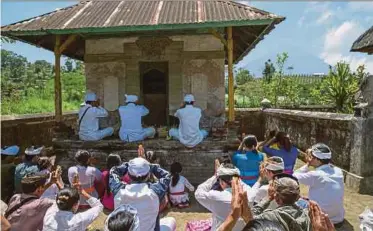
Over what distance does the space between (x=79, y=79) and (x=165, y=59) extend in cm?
1988

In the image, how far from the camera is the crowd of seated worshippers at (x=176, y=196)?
283 cm

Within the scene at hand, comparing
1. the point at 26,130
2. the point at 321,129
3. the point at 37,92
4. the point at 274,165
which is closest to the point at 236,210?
the point at 274,165

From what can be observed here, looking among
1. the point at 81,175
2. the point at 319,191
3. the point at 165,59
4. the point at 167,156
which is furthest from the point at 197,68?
the point at 319,191

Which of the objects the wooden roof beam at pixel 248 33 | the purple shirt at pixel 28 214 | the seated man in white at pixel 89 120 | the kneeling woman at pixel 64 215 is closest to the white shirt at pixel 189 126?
the seated man in white at pixel 89 120

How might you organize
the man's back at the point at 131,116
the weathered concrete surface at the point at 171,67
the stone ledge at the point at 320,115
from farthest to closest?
the weathered concrete surface at the point at 171,67, the stone ledge at the point at 320,115, the man's back at the point at 131,116

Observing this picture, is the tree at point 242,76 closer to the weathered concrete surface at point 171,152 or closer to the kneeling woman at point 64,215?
the weathered concrete surface at point 171,152

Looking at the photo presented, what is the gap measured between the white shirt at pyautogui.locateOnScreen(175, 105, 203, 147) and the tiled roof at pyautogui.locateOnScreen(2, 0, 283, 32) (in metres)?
1.88

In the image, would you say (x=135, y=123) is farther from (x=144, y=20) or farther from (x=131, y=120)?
(x=144, y=20)

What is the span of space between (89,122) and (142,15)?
2.89 metres

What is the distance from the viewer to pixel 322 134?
10.0 m

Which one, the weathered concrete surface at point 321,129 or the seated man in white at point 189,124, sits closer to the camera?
the seated man in white at point 189,124

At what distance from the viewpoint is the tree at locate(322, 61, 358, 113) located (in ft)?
62.6

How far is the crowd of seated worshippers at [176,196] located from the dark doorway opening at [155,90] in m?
4.63

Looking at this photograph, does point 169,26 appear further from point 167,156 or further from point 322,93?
point 322,93
